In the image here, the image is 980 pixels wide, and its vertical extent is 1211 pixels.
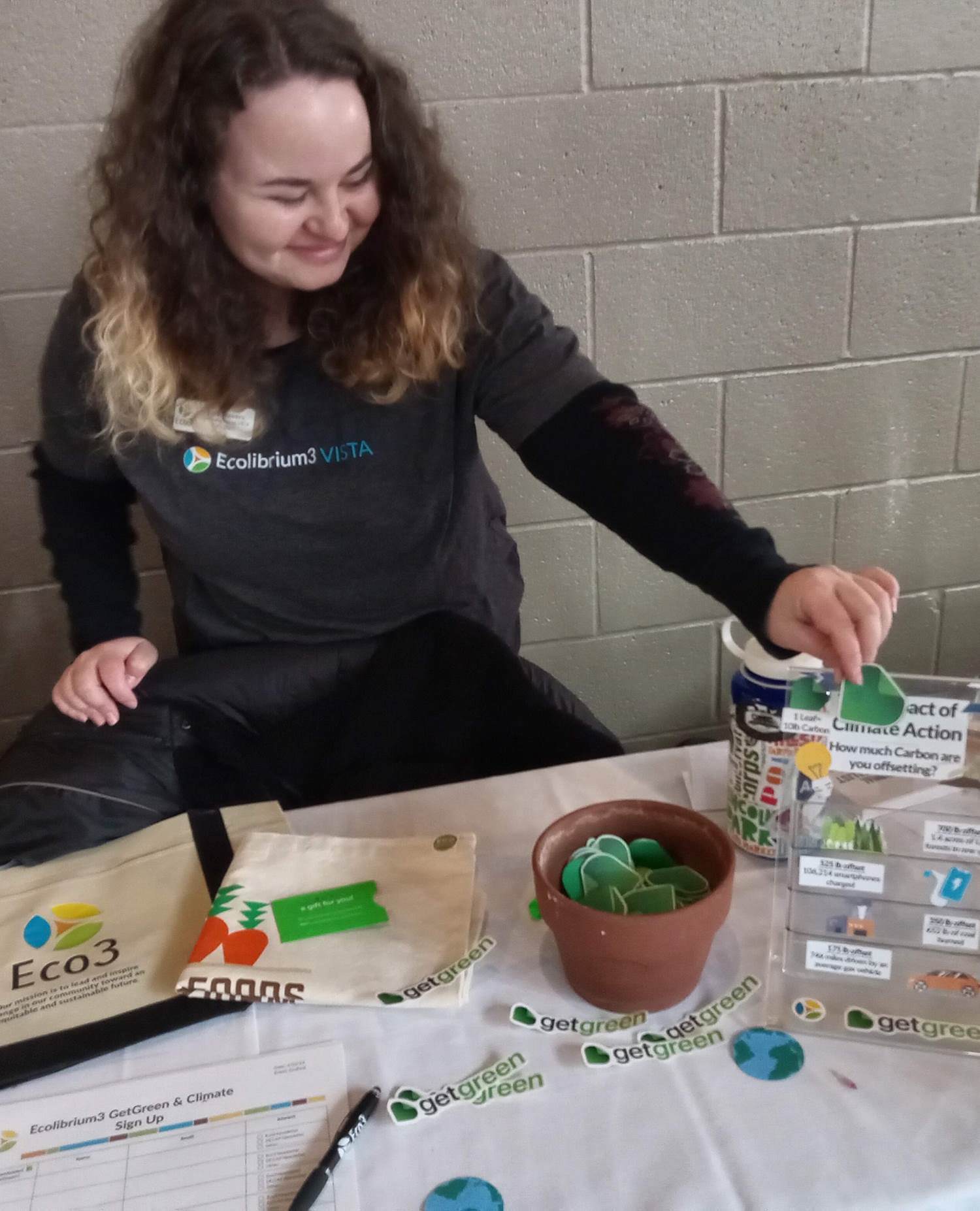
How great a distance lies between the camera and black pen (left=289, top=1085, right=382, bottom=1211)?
0.53 metres

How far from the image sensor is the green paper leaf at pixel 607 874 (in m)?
0.65

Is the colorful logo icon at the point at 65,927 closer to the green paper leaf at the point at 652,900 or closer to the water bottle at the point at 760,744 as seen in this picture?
the green paper leaf at the point at 652,900

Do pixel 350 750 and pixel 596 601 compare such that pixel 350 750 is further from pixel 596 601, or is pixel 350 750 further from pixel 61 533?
pixel 596 601

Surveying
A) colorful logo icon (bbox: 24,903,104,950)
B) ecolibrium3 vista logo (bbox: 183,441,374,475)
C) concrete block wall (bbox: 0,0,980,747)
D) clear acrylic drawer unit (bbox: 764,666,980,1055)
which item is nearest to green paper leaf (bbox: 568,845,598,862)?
clear acrylic drawer unit (bbox: 764,666,980,1055)

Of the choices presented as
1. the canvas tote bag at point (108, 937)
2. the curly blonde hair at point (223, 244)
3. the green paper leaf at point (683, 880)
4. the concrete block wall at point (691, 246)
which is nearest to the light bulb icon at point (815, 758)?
the green paper leaf at point (683, 880)

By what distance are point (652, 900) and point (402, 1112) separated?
7.8 inches

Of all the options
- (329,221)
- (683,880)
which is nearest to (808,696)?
(683,880)

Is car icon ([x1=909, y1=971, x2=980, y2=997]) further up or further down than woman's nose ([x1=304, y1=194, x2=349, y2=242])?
further down

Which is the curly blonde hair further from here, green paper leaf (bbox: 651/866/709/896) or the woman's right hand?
green paper leaf (bbox: 651/866/709/896)

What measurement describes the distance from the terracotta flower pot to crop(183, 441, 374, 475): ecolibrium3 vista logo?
0.61m

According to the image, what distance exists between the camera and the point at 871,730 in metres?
0.60

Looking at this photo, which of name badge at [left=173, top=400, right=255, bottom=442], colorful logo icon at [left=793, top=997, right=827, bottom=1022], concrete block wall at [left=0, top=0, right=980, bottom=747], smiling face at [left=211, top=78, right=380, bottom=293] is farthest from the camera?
concrete block wall at [left=0, top=0, right=980, bottom=747]

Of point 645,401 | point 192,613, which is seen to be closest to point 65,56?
point 192,613

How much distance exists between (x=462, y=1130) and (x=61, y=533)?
3.12 ft
